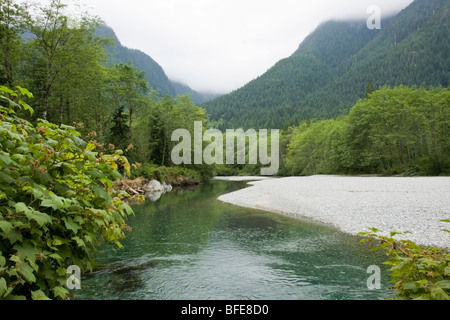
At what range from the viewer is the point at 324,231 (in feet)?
46.2

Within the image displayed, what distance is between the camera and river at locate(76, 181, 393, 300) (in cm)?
765

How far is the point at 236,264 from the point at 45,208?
8.22m

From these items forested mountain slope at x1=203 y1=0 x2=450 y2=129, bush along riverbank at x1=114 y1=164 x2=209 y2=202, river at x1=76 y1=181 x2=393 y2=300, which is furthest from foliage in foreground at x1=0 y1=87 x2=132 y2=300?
forested mountain slope at x1=203 y1=0 x2=450 y2=129

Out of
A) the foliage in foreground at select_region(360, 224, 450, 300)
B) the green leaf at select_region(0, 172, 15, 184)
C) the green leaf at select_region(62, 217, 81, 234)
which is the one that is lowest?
the foliage in foreground at select_region(360, 224, 450, 300)

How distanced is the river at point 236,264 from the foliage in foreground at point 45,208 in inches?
199

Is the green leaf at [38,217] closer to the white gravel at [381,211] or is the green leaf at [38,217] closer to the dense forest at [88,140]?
the dense forest at [88,140]

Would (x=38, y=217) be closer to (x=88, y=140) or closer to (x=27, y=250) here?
(x=27, y=250)

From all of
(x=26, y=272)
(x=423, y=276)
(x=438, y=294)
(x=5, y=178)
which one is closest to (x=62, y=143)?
(x=5, y=178)

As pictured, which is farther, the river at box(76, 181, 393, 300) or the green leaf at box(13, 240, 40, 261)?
the river at box(76, 181, 393, 300)

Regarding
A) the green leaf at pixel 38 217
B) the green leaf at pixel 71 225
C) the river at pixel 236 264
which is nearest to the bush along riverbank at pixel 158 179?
the river at pixel 236 264

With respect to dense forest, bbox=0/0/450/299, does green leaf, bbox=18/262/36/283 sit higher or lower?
lower

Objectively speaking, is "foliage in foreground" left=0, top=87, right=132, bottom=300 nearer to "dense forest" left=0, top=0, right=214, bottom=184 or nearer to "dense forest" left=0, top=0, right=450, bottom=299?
"dense forest" left=0, top=0, right=450, bottom=299

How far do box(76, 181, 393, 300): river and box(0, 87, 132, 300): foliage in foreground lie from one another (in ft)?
16.6
